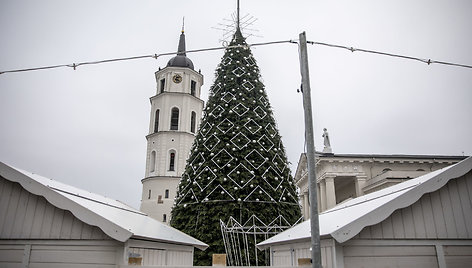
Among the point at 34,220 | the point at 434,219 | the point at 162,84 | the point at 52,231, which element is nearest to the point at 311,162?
the point at 434,219

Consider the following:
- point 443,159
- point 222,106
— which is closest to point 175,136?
point 222,106

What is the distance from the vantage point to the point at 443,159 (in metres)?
35.5

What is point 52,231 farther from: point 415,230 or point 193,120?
point 193,120

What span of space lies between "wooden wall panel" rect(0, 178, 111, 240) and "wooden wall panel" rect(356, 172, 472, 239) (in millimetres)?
5502

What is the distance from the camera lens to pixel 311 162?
17.7ft

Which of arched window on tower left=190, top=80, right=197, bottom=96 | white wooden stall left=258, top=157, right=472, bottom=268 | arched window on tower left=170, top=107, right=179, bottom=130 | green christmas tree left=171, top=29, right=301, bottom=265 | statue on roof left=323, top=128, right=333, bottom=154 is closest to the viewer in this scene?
white wooden stall left=258, top=157, right=472, bottom=268

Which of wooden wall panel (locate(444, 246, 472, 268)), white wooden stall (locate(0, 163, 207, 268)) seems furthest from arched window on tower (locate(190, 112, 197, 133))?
wooden wall panel (locate(444, 246, 472, 268))

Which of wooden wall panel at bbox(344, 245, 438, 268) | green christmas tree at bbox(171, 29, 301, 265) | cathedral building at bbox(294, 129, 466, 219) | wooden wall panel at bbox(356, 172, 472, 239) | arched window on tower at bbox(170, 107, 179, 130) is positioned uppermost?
arched window on tower at bbox(170, 107, 179, 130)

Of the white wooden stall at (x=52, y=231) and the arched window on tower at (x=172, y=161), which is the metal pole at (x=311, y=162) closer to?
the white wooden stall at (x=52, y=231)

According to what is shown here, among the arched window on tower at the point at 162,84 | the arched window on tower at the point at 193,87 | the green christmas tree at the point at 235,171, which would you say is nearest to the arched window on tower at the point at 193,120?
the arched window on tower at the point at 193,87

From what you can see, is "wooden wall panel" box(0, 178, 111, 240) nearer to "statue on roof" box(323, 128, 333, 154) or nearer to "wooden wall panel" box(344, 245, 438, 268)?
"wooden wall panel" box(344, 245, 438, 268)

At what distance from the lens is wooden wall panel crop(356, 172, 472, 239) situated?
21.6 ft

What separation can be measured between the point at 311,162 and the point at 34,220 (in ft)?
19.3

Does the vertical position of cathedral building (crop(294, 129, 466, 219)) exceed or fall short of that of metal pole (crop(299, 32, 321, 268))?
it exceeds it
